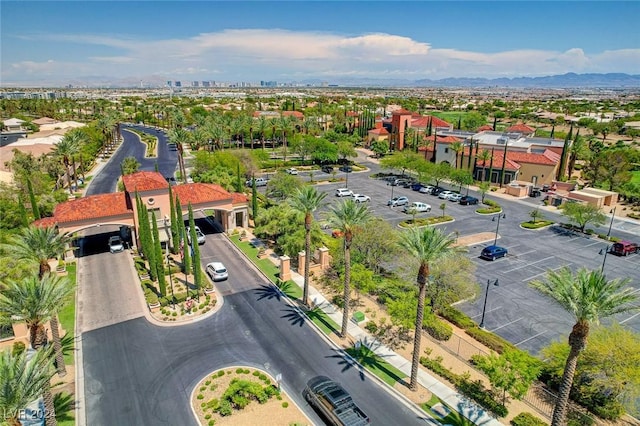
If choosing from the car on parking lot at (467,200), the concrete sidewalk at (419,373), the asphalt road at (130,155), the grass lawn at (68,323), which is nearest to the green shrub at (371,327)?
the concrete sidewalk at (419,373)

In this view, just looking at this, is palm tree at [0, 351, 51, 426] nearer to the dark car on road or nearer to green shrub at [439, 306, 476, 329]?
the dark car on road

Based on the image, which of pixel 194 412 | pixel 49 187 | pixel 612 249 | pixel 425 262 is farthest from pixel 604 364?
pixel 49 187

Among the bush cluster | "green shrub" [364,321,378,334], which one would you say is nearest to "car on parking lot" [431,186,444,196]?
"green shrub" [364,321,378,334]

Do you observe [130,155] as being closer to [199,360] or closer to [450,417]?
[199,360]

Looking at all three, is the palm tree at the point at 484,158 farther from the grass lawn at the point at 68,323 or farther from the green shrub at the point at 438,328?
the grass lawn at the point at 68,323

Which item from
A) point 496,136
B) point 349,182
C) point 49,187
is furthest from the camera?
point 496,136

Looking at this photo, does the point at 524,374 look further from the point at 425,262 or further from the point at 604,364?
the point at 425,262
